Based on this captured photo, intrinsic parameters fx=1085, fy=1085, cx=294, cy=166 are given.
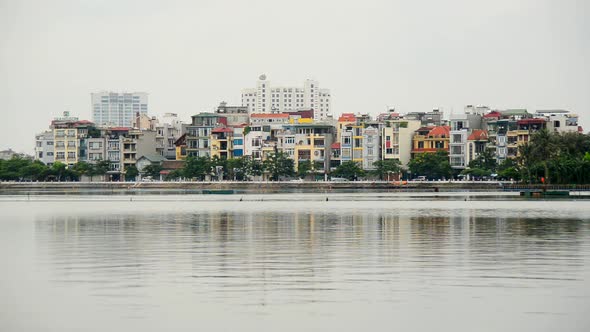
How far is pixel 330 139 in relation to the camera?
138 m

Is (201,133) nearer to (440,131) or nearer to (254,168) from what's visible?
(254,168)

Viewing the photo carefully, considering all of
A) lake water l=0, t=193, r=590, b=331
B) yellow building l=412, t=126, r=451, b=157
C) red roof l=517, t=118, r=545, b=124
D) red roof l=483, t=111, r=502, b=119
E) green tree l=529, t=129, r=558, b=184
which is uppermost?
red roof l=483, t=111, r=502, b=119

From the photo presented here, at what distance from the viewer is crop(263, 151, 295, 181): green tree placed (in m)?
131

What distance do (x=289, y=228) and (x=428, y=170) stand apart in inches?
3157

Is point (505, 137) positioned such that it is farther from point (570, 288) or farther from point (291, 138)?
point (570, 288)

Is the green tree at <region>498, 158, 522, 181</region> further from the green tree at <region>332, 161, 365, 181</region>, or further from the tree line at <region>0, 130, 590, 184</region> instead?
the green tree at <region>332, 161, 365, 181</region>

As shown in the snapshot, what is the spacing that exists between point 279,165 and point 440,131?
790 inches

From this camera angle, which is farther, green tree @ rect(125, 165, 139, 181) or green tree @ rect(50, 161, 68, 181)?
green tree @ rect(125, 165, 139, 181)

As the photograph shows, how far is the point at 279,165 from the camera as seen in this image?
5162 inches

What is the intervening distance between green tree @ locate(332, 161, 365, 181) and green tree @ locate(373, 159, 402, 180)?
2.09 metres

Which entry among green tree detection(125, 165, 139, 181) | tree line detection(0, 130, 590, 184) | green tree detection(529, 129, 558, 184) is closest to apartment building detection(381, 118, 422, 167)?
tree line detection(0, 130, 590, 184)

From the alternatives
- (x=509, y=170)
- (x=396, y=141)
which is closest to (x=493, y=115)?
(x=396, y=141)

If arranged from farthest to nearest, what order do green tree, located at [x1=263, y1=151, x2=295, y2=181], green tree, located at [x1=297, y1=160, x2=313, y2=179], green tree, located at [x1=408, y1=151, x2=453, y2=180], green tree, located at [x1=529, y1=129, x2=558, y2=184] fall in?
1. green tree, located at [x1=263, y1=151, x2=295, y2=181]
2. green tree, located at [x1=297, y1=160, x2=313, y2=179]
3. green tree, located at [x1=408, y1=151, x2=453, y2=180]
4. green tree, located at [x1=529, y1=129, x2=558, y2=184]

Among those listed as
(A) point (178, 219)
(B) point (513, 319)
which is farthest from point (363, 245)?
(A) point (178, 219)
